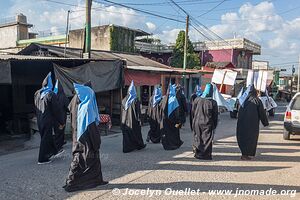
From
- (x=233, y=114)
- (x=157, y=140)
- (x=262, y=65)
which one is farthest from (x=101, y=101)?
(x=262, y=65)

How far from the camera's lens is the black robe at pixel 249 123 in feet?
27.3

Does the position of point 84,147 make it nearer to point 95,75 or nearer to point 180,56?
point 95,75

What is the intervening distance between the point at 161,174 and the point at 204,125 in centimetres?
208

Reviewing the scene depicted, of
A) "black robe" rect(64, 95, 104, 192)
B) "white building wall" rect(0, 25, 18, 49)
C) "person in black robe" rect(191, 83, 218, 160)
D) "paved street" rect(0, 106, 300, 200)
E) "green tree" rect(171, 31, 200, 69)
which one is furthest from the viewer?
"green tree" rect(171, 31, 200, 69)

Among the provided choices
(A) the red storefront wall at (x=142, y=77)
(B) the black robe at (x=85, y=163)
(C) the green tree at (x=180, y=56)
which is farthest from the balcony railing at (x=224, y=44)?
(B) the black robe at (x=85, y=163)

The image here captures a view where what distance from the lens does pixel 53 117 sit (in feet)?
26.2

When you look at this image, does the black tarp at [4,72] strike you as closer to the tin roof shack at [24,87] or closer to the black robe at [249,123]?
the tin roof shack at [24,87]

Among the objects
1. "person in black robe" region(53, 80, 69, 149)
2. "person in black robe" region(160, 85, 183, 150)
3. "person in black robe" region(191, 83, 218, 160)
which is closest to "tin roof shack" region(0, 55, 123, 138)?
"person in black robe" region(53, 80, 69, 149)

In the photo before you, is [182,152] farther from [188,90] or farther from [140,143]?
[188,90]

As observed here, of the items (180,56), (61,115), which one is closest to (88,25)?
(61,115)

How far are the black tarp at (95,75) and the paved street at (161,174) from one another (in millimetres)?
3650

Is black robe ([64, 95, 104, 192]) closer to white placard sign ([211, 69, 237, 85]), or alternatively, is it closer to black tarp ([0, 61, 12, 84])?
black tarp ([0, 61, 12, 84])

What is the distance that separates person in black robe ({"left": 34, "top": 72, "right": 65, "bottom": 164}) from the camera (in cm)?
777

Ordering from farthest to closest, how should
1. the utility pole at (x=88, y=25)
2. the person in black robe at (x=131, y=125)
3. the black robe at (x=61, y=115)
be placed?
the utility pole at (x=88, y=25) < the person in black robe at (x=131, y=125) < the black robe at (x=61, y=115)
